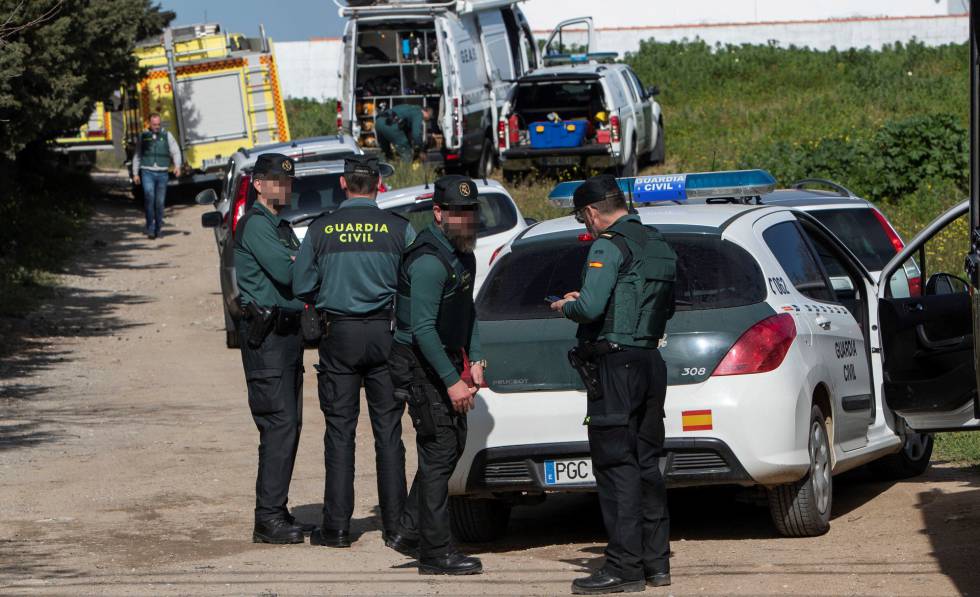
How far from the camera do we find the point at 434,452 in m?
6.59

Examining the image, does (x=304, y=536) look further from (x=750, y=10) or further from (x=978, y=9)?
(x=750, y=10)

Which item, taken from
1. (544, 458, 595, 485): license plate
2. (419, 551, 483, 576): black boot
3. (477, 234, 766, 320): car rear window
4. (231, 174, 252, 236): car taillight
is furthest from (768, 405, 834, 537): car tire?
(231, 174, 252, 236): car taillight

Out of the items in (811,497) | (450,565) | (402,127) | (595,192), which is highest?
(595,192)

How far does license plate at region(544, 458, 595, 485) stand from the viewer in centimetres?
677

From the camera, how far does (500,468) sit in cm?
692

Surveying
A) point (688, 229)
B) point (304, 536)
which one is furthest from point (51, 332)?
point (688, 229)

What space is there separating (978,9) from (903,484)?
3907 millimetres

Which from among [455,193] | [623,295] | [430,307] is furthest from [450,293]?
[623,295]

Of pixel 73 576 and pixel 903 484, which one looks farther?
pixel 903 484

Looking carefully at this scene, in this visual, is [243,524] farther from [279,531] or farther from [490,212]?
[490,212]

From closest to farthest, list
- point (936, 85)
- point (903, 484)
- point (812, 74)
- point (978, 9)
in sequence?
point (978, 9) < point (903, 484) < point (936, 85) < point (812, 74)

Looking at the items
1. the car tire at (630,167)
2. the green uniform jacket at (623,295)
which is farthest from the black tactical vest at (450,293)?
the car tire at (630,167)

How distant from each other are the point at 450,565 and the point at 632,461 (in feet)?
3.34

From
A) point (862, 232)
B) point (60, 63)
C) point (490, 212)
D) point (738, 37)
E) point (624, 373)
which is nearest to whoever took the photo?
point (624, 373)
